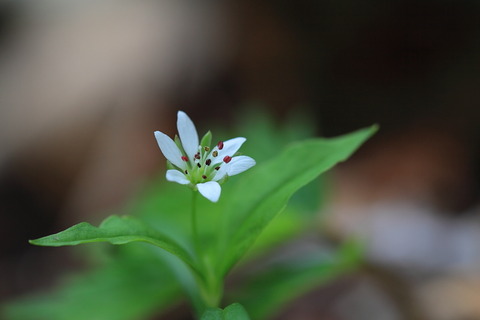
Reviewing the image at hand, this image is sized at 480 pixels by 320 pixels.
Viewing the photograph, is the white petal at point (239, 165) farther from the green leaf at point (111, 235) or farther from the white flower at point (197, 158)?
the green leaf at point (111, 235)

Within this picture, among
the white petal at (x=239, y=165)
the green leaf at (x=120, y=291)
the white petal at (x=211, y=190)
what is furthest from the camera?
the green leaf at (x=120, y=291)

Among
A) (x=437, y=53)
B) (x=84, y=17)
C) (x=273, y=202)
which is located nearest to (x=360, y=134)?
(x=273, y=202)

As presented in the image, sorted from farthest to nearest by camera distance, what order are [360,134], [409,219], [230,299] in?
[409,219] → [230,299] → [360,134]

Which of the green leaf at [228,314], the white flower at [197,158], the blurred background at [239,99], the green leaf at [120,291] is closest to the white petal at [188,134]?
the white flower at [197,158]

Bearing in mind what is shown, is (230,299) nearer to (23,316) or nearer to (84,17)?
(23,316)

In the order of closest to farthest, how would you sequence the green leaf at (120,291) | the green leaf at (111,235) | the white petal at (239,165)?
the green leaf at (111,235) → the white petal at (239,165) → the green leaf at (120,291)

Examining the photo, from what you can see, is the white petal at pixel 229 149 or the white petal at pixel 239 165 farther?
the white petal at pixel 229 149
